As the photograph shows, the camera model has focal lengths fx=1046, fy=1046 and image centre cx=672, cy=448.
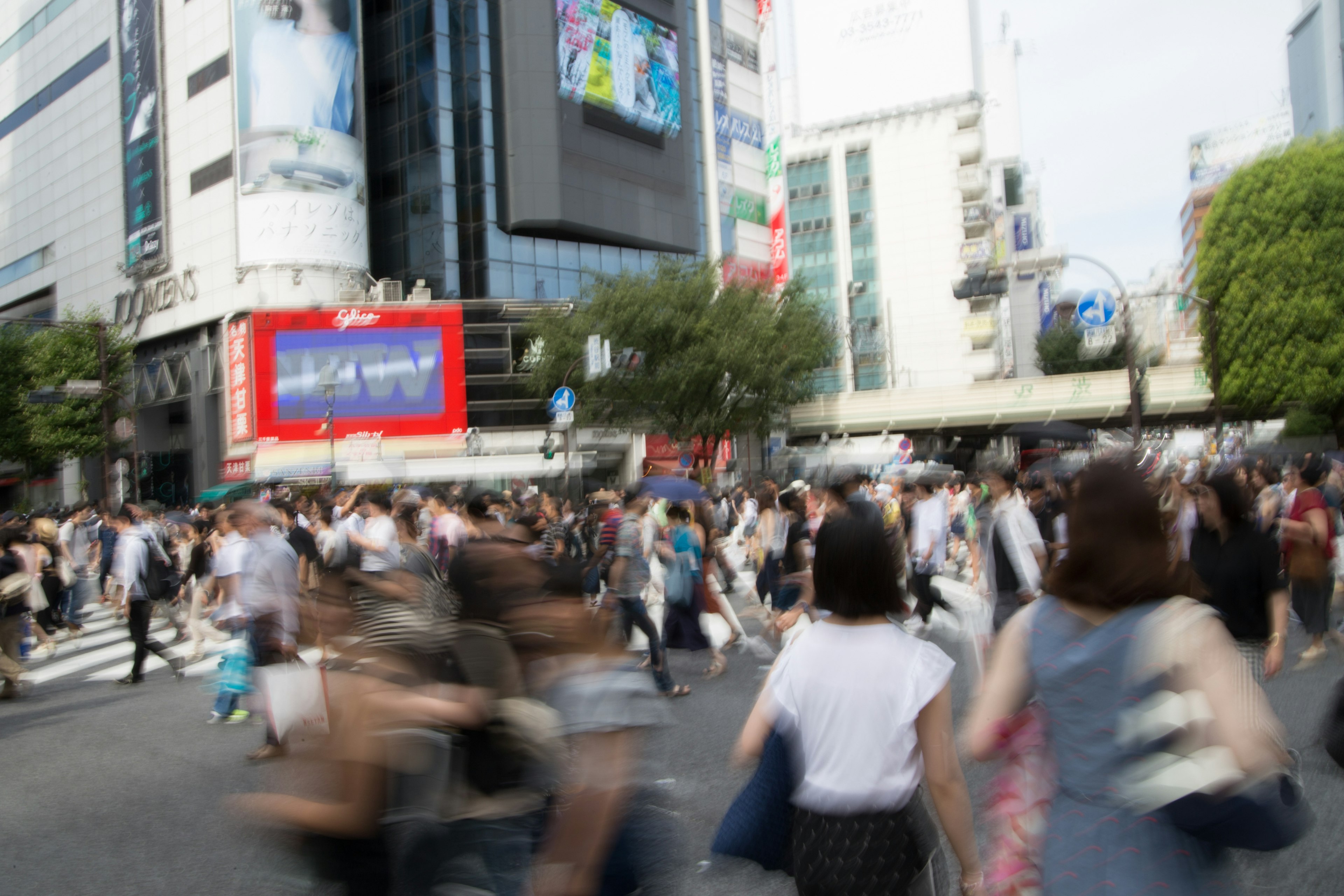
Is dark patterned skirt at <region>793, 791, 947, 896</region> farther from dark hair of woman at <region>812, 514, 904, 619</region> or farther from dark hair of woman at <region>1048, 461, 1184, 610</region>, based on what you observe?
dark hair of woman at <region>1048, 461, 1184, 610</region>

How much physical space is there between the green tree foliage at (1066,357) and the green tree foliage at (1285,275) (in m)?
29.5

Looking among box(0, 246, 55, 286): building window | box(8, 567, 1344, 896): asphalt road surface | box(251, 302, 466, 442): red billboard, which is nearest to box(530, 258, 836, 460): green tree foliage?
box(251, 302, 466, 442): red billboard

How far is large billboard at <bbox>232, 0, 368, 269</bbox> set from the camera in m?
37.4

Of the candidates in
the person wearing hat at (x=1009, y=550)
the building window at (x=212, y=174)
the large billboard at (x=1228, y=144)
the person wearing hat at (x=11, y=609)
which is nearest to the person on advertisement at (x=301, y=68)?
the building window at (x=212, y=174)

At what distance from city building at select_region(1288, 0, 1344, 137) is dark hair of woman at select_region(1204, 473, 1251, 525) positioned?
111276 millimetres

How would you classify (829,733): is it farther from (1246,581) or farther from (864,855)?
(1246,581)

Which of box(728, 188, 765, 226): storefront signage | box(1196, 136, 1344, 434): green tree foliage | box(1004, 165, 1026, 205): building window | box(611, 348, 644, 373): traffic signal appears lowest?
box(611, 348, 644, 373): traffic signal

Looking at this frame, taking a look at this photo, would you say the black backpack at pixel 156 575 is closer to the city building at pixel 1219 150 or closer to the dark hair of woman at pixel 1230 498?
the dark hair of woman at pixel 1230 498

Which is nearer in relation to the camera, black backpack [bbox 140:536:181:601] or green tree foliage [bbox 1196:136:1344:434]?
black backpack [bbox 140:536:181:601]

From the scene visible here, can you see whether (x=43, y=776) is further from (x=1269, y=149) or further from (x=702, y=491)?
(x=1269, y=149)

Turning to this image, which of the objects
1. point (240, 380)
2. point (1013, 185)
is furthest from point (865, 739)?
point (1013, 185)

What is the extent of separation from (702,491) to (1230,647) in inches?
291

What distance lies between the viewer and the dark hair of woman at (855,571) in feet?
8.36

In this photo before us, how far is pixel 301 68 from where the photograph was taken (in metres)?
37.8
